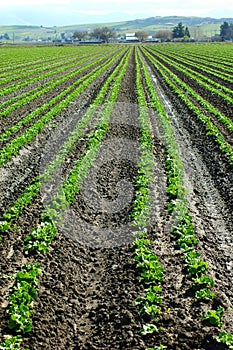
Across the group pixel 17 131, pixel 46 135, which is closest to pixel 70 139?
pixel 46 135

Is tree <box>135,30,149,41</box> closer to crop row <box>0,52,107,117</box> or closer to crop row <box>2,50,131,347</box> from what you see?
crop row <box>0,52,107,117</box>

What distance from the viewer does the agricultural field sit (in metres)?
6.10

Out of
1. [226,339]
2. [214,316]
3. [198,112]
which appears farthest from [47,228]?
[198,112]

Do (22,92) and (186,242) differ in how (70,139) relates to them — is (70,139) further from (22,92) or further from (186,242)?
(22,92)

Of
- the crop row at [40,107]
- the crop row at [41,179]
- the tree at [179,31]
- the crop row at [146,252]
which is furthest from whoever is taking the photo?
the tree at [179,31]

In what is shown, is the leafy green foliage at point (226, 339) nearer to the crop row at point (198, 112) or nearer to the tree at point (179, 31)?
the crop row at point (198, 112)

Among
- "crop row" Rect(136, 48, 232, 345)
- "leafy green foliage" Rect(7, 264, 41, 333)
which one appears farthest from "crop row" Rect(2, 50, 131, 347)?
"crop row" Rect(136, 48, 232, 345)

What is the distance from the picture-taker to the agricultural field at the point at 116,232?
6.10 m

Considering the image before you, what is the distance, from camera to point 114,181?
11.7 metres

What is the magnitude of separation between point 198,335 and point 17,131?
39.6 ft

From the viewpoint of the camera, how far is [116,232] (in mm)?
8891

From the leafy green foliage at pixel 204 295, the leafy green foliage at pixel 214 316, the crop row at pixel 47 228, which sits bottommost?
the leafy green foliage at pixel 214 316

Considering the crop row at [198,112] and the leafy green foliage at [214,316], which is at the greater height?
the crop row at [198,112]

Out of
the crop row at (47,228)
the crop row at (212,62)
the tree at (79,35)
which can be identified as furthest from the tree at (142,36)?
the crop row at (47,228)
